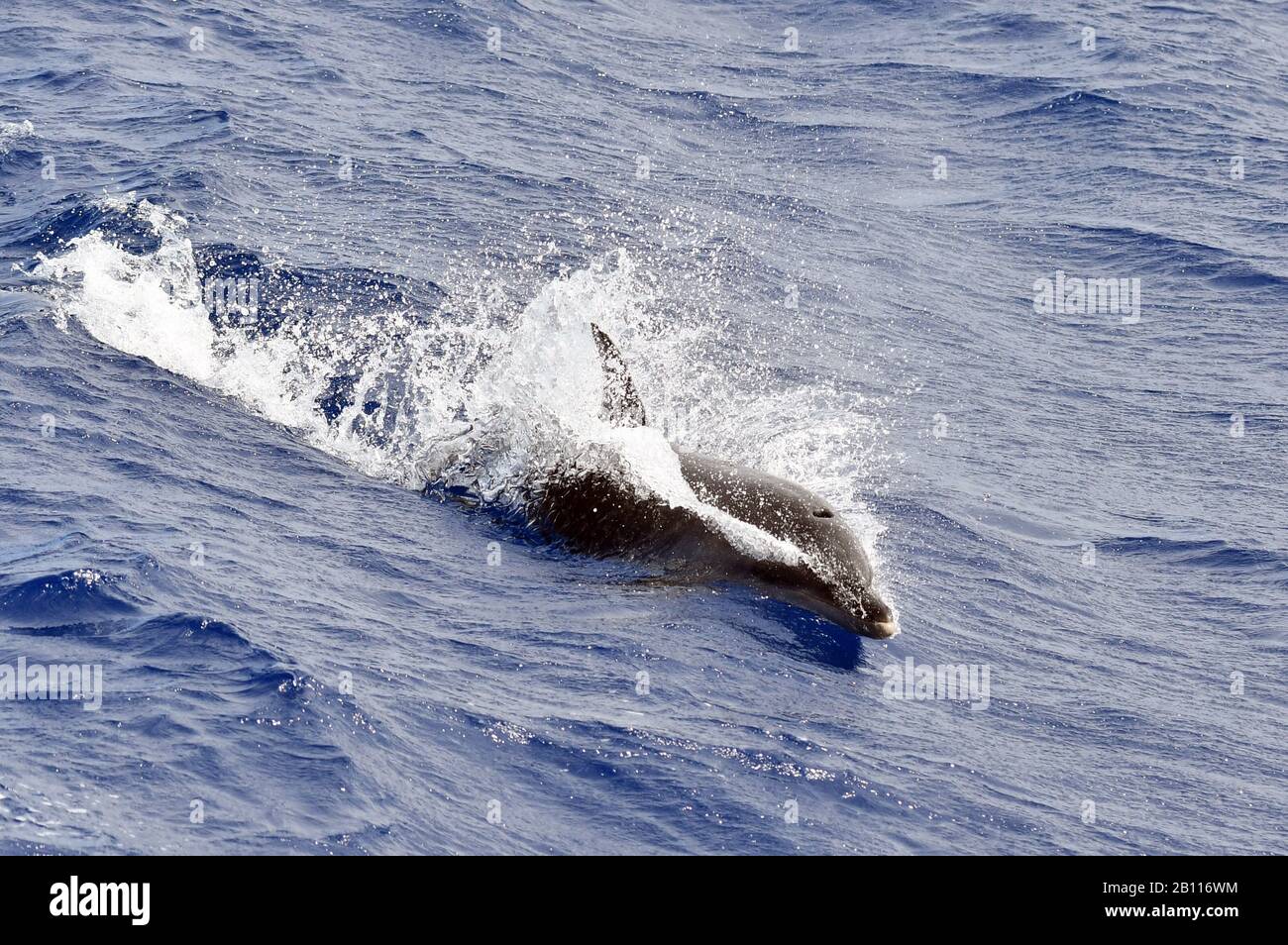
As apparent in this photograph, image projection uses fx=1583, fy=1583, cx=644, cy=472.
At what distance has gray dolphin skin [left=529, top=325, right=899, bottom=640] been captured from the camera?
41.2 feet

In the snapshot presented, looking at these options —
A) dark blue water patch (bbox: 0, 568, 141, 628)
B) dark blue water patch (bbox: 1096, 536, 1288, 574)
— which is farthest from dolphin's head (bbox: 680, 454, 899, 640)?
dark blue water patch (bbox: 0, 568, 141, 628)

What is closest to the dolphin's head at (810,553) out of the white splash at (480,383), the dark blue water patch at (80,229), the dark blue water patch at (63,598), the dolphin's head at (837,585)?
the dolphin's head at (837,585)

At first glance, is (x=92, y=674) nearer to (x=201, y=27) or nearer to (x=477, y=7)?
(x=201, y=27)

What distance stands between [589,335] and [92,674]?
647 cm

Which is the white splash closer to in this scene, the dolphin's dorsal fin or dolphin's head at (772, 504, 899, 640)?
the dolphin's dorsal fin

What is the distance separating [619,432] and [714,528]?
1.64 meters

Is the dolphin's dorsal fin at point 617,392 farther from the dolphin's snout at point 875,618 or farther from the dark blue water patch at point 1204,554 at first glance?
the dark blue water patch at point 1204,554

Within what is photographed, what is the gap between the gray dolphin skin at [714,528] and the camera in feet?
41.2

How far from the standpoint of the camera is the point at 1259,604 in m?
14.4

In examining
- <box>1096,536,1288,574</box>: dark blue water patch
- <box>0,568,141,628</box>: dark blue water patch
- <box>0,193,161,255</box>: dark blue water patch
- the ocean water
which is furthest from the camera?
<box>0,193,161,255</box>: dark blue water patch

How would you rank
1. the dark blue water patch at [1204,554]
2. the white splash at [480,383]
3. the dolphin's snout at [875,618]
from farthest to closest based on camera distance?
the dark blue water patch at [1204,554] → the white splash at [480,383] → the dolphin's snout at [875,618]

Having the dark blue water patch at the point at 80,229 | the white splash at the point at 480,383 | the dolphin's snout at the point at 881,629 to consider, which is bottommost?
the dolphin's snout at the point at 881,629

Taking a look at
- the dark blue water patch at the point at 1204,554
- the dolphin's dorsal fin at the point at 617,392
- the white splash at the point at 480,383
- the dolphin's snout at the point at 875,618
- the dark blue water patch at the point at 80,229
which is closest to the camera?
the dolphin's snout at the point at 875,618
